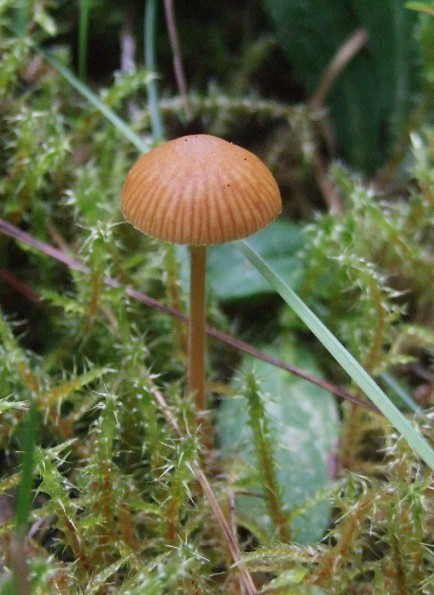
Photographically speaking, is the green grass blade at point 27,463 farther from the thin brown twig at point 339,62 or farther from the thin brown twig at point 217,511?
the thin brown twig at point 339,62

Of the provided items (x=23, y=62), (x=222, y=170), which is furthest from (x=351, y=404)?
(x=23, y=62)

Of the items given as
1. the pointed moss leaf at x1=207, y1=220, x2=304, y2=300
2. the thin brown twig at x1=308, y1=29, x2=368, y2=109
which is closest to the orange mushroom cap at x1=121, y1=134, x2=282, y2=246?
the pointed moss leaf at x1=207, y1=220, x2=304, y2=300

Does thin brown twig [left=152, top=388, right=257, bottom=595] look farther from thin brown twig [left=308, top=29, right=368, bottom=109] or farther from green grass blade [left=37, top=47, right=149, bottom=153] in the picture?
thin brown twig [left=308, top=29, right=368, bottom=109]

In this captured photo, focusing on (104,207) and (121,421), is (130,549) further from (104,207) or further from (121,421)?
(104,207)

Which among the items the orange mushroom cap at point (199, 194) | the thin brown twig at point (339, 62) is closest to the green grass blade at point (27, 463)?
the orange mushroom cap at point (199, 194)

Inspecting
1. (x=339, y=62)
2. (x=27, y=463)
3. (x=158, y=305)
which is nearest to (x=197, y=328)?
(x=158, y=305)

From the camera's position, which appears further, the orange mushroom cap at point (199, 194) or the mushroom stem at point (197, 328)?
the mushroom stem at point (197, 328)
